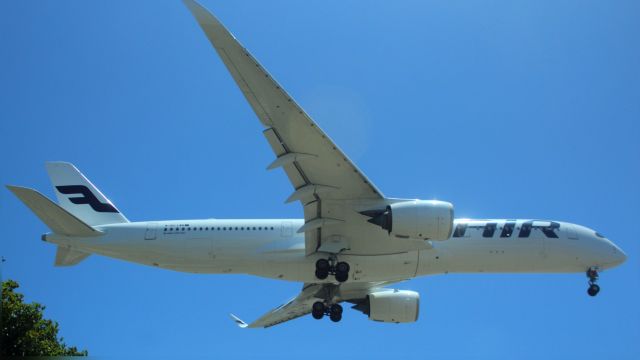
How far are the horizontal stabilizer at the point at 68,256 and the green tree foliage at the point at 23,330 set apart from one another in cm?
974

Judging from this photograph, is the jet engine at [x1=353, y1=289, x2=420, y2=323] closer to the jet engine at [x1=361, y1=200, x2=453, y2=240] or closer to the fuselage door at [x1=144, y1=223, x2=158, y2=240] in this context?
the jet engine at [x1=361, y1=200, x2=453, y2=240]

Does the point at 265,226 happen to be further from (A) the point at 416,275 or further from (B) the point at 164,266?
(A) the point at 416,275

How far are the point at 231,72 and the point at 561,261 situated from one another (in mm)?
14259

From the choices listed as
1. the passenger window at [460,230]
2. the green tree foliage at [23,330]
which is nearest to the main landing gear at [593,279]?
the passenger window at [460,230]

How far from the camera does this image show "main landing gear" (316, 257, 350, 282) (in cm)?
2166

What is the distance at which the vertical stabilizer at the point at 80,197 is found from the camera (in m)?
24.3

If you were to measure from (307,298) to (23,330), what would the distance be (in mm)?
14818

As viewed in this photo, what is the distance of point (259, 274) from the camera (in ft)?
74.7

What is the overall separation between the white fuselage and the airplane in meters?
0.04

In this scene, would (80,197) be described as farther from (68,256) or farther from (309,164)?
(309,164)

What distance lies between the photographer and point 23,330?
3094 cm

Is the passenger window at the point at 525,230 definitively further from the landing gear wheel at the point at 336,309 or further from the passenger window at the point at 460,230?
the landing gear wheel at the point at 336,309

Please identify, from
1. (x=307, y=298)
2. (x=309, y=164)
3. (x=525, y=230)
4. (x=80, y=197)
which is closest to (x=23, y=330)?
(x=80, y=197)

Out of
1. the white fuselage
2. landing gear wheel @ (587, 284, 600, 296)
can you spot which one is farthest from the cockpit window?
landing gear wheel @ (587, 284, 600, 296)
